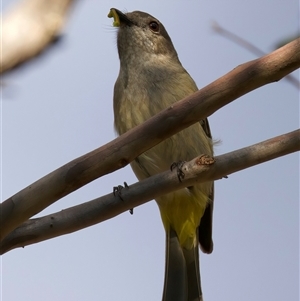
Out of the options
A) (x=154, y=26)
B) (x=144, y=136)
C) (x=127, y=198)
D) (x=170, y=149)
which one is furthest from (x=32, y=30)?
(x=154, y=26)

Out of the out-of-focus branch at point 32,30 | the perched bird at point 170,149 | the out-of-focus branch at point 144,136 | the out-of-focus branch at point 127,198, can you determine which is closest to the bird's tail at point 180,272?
the perched bird at point 170,149

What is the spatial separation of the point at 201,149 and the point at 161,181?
86.3 inches

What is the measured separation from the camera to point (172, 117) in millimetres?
2688

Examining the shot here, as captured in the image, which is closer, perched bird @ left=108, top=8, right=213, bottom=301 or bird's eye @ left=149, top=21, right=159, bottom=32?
perched bird @ left=108, top=8, right=213, bottom=301

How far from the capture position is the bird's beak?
16.4ft

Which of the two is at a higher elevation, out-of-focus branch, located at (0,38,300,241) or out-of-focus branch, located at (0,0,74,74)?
out-of-focus branch, located at (0,38,300,241)

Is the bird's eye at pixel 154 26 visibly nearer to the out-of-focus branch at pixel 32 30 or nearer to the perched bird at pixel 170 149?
the perched bird at pixel 170 149

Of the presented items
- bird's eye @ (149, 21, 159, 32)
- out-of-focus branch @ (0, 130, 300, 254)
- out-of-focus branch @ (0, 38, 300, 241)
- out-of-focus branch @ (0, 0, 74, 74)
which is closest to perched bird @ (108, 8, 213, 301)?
bird's eye @ (149, 21, 159, 32)

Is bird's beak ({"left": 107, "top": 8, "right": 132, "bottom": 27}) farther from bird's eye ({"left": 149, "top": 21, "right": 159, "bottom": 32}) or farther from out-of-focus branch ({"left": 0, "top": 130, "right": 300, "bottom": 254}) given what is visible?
out-of-focus branch ({"left": 0, "top": 130, "right": 300, "bottom": 254})

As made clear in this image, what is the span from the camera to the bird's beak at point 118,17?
16.4ft

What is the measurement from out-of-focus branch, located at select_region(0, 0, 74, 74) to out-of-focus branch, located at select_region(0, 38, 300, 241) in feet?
4.39

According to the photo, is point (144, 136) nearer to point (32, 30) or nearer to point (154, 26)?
point (32, 30)

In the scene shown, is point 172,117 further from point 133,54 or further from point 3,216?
point 133,54

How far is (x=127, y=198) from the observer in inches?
116
